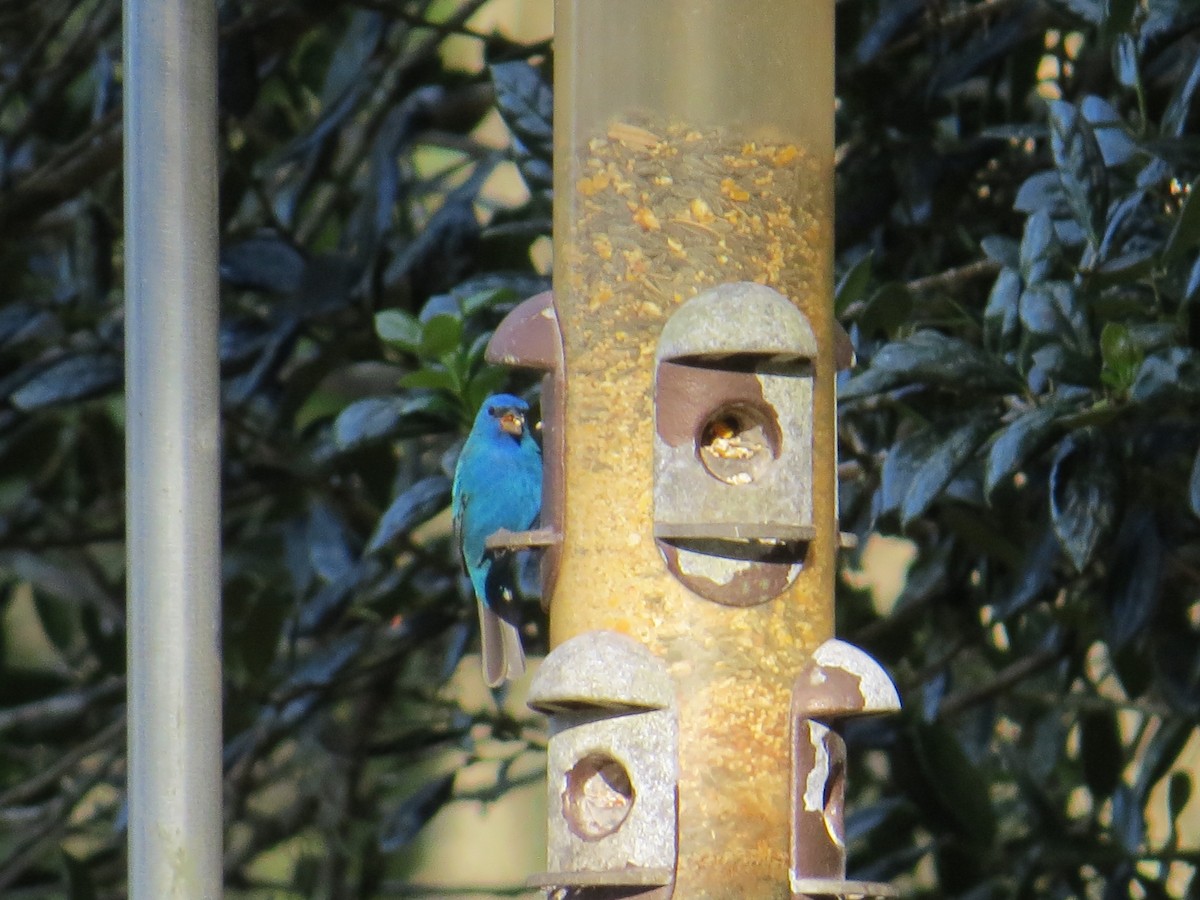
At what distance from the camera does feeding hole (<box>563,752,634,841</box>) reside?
2686 mm

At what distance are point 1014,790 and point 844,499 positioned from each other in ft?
7.32

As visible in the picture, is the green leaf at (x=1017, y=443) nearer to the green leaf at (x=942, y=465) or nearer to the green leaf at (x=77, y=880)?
the green leaf at (x=942, y=465)

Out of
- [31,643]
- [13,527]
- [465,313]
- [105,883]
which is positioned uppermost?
[465,313]

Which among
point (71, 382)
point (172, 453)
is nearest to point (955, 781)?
point (71, 382)

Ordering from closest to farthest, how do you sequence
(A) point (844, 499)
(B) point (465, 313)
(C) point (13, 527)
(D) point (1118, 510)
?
(D) point (1118, 510)
(B) point (465, 313)
(A) point (844, 499)
(C) point (13, 527)

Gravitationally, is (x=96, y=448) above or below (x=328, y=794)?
above

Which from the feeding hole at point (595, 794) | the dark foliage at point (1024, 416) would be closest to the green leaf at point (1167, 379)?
the dark foliage at point (1024, 416)

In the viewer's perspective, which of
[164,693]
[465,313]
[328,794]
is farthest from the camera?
[328,794]

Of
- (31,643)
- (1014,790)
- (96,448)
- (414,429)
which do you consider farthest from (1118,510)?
(31,643)

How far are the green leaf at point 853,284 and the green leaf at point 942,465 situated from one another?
0.32 metres

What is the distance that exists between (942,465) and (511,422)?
983 mm

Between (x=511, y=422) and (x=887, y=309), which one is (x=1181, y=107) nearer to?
(x=887, y=309)

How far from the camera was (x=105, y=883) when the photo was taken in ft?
18.7

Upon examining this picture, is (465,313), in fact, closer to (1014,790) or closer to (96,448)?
(96,448)
